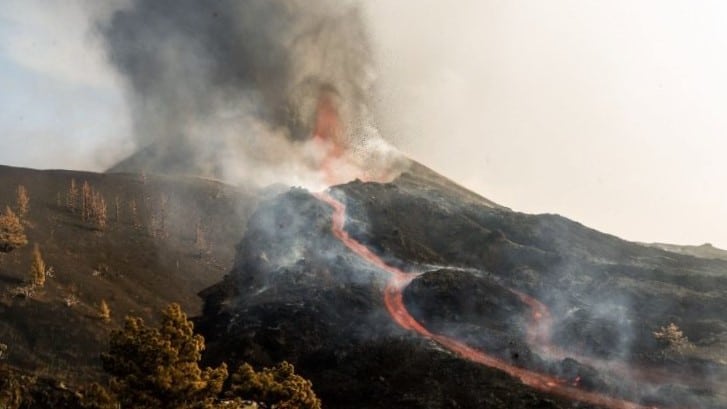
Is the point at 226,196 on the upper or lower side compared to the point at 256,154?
lower

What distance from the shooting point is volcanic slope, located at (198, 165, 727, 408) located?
44344 millimetres

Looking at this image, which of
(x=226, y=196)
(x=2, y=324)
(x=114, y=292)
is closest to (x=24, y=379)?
(x=2, y=324)

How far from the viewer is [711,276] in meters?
69.1

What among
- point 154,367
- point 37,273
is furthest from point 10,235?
point 154,367

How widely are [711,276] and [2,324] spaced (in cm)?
7708

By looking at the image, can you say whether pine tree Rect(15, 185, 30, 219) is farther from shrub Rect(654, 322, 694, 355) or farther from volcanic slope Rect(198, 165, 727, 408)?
shrub Rect(654, 322, 694, 355)

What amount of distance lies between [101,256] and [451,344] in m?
43.3

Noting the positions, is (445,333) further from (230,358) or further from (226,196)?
(226,196)

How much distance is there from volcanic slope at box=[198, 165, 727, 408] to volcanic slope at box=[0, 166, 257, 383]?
18.2ft

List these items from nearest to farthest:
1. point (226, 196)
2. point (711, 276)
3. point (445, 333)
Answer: point (445, 333) → point (711, 276) → point (226, 196)

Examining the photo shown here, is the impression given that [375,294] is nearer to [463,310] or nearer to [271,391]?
[463,310]

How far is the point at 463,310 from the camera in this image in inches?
2366

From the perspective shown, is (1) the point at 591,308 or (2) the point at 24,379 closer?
(2) the point at 24,379

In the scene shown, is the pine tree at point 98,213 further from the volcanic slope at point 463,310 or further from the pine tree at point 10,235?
the volcanic slope at point 463,310
